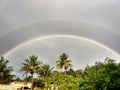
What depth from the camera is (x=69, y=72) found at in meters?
98.9

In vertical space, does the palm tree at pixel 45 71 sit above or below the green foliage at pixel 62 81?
above

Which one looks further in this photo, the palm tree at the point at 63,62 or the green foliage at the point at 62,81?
the palm tree at the point at 63,62

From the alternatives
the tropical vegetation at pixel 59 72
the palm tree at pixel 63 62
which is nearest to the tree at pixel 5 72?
the tropical vegetation at pixel 59 72

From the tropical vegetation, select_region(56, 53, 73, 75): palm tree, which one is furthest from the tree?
select_region(56, 53, 73, 75): palm tree

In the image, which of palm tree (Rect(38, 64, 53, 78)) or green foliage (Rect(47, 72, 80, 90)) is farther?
A: palm tree (Rect(38, 64, 53, 78))

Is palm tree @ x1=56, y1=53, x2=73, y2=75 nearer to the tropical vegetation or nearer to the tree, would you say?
the tropical vegetation

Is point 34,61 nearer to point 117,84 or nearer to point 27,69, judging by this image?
point 27,69

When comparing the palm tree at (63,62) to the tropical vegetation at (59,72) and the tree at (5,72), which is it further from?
the tree at (5,72)

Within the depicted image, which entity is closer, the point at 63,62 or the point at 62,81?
the point at 62,81

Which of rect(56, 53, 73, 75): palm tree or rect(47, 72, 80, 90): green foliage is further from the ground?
rect(56, 53, 73, 75): palm tree

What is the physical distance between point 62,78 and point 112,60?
21.9m

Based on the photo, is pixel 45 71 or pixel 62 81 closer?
pixel 62 81

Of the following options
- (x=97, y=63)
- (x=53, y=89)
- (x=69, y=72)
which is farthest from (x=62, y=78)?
(x=69, y=72)

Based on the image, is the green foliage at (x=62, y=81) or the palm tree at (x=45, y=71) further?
the palm tree at (x=45, y=71)
